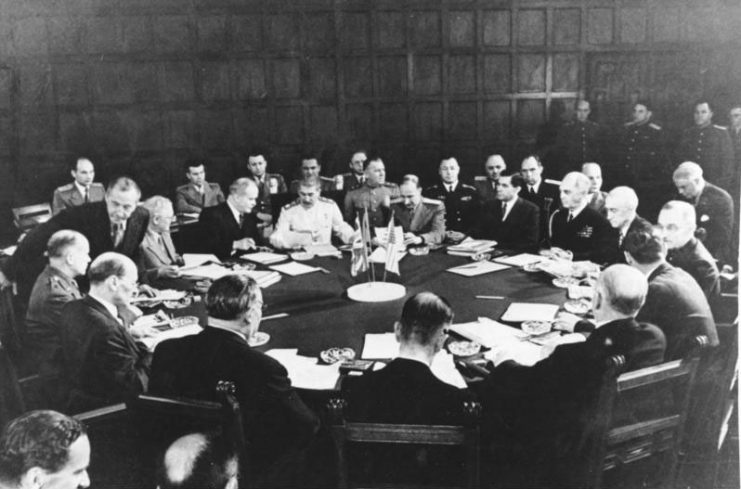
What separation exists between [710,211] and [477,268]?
1.98 meters

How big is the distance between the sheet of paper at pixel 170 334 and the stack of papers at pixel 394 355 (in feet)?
2.93

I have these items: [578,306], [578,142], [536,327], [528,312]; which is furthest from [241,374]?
[578,142]

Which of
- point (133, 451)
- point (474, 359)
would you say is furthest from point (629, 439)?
point (133, 451)

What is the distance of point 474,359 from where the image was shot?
3.21 m

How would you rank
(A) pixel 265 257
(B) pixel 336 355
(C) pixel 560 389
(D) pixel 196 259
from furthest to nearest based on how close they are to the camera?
(A) pixel 265 257
(D) pixel 196 259
(B) pixel 336 355
(C) pixel 560 389

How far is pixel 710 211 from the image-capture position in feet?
17.0

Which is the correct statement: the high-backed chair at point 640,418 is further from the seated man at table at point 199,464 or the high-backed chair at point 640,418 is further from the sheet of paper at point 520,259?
the sheet of paper at point 520,259

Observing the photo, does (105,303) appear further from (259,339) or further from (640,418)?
(640,418)

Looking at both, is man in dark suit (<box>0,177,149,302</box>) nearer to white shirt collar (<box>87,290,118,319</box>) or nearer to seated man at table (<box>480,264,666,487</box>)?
white shirt collar (<box>87,290,118,319</box>)

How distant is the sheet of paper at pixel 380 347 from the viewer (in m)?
3.26

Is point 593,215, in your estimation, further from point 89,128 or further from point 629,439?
point 89,128

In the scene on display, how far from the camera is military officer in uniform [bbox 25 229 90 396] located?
3.55 metres

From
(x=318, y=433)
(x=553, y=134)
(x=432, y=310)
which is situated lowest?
(x=318, y=433)

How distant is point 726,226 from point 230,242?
382 centimetres
